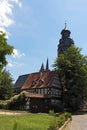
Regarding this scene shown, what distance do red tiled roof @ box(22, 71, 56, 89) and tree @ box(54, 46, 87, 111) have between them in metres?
2.62

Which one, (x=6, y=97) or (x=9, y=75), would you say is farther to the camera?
(x=9, y=75)

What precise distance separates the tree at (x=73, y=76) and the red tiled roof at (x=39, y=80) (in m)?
2.62

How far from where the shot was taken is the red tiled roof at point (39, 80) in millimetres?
60750

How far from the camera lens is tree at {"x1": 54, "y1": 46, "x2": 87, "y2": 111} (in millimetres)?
55812

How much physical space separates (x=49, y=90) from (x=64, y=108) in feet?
16.7

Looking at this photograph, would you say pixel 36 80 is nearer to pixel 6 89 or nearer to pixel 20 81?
pixel 6 89

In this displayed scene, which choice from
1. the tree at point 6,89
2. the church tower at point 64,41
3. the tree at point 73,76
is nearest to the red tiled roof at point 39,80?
the tree at point 73,76

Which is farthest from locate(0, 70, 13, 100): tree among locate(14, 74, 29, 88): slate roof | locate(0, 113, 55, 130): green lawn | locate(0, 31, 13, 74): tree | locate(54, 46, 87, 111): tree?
locate(0, 113, 55, 130): green lawn

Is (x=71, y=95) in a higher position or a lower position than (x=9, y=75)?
lower

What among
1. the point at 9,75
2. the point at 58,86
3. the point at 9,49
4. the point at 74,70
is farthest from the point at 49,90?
the point at 9,49

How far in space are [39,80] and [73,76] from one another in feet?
30.6

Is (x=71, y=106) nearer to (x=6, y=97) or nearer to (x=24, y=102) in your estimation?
(x=24, y=102)

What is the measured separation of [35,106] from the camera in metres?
54.0

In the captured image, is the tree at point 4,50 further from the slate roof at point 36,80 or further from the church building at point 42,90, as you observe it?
the slate roof at point 36,80
